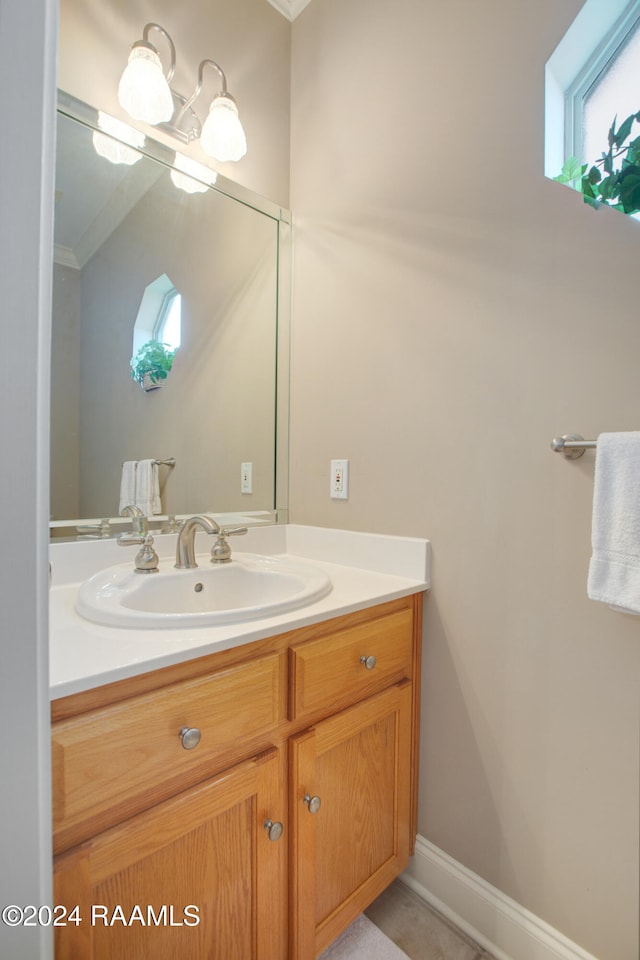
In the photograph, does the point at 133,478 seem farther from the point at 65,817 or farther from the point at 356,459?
the point at 65,817

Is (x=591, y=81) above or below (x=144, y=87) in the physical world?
below

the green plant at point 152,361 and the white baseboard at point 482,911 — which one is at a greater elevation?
the green plant at point 152,361

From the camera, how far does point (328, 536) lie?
1.43 m

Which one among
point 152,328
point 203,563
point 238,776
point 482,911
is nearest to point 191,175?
point 152,328

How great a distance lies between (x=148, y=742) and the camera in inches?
26.8

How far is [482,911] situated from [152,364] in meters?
1.58

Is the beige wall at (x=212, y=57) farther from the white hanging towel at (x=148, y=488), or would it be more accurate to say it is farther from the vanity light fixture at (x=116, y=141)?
the white hanging towel at (x=148, y=488)

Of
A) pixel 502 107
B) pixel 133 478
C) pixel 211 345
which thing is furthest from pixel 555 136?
pixel 133 478

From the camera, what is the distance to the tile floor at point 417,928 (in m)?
1.04

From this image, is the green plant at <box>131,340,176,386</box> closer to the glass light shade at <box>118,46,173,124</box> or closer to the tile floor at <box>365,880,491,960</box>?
the glass light shade at <box>118,46,173,124</box>

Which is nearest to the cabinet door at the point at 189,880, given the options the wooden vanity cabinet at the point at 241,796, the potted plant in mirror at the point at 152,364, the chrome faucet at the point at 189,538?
the wooden vanity cabinet at the point at 241,796

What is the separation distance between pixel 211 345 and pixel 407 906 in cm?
162

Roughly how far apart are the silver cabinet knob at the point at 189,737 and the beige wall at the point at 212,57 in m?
1.43

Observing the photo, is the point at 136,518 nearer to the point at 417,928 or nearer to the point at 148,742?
the point at 148,742
